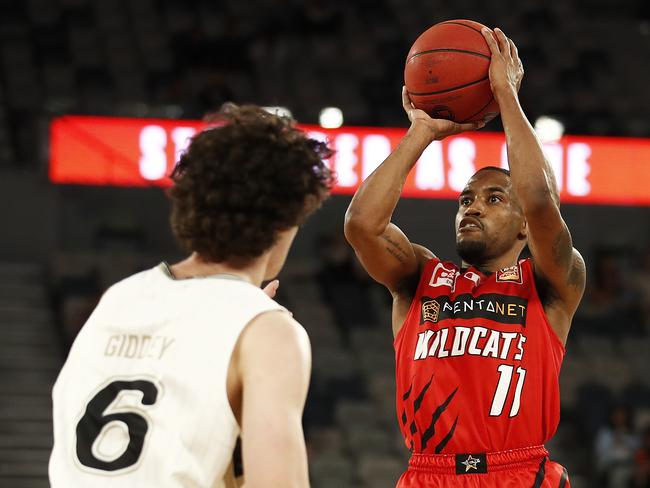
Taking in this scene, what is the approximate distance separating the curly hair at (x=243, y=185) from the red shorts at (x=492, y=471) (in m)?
1.66

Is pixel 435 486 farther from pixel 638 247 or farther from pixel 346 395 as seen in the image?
pixel 638 247

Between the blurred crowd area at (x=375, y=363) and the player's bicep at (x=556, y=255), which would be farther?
the blurred crowd area at (x=375, y=363)

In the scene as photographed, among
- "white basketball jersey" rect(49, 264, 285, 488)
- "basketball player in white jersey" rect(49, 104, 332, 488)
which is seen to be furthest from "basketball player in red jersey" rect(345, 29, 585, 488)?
"white basketball jersey" rect(49, 264, 285, 488)

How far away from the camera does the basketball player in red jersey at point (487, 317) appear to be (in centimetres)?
373

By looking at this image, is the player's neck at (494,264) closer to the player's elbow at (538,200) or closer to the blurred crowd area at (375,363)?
the player's elbow at (538,200)

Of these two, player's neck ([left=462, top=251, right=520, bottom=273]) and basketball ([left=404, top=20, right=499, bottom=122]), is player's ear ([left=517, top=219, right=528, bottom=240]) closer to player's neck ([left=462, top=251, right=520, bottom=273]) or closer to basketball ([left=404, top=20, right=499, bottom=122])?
player's neck ([left=462, top=251, right=520, bottom=273])

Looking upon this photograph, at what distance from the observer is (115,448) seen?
2189 millimetres

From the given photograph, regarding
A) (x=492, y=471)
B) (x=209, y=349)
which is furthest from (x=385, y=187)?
(x=209, y=349)

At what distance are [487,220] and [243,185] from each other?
1.88 meters

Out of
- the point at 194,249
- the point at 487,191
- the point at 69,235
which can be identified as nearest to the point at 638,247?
the point at 69,235

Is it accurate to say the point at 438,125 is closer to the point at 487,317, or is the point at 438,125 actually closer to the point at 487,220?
the point at 487,220

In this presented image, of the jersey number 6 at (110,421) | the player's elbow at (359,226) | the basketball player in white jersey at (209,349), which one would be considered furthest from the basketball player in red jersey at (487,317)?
the jersey number 6 at (110,421)

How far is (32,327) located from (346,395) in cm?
320

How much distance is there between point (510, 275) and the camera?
3.98m
